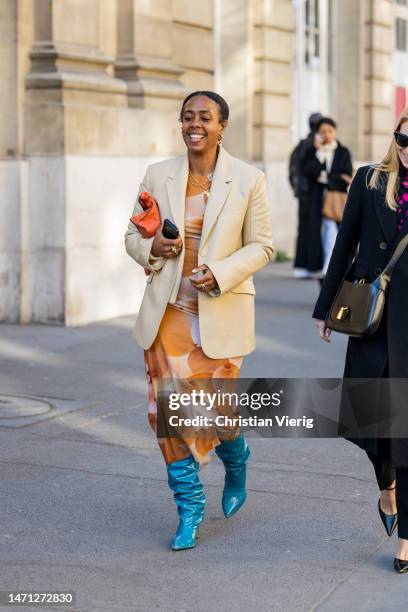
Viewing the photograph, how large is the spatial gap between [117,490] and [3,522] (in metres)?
0.73

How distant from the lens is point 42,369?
9.38 m

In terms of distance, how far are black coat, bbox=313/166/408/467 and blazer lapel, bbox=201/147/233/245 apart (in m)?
0.51

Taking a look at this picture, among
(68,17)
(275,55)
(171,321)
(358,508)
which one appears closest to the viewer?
(171,321)

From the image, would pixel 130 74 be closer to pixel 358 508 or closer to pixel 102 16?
pixel 102 16

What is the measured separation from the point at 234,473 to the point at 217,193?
1230mm

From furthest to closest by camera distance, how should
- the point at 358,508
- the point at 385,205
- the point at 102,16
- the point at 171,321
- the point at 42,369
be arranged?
1. the point at 102,16
2. the point at 42,369
3. the point at 358,508
4. the point at 171,321
5. the point at 385,205

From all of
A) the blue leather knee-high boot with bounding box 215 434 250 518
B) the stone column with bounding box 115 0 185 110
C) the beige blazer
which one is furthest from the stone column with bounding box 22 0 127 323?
the beige blazer

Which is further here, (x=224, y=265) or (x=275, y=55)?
(x=275, y=55)

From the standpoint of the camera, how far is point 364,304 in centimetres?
500

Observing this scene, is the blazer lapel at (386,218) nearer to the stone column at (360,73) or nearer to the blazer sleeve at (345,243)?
the blazer sleeve at (345,243)

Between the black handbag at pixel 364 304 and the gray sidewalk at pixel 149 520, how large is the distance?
0.94 meters

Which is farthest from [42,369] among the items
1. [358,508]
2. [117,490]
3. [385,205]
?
[385,205]

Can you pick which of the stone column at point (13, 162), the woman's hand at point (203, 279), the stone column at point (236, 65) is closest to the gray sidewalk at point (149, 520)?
the woman's hand at point (203, 279)

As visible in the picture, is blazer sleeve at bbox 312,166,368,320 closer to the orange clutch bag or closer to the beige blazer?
the beige blazer
